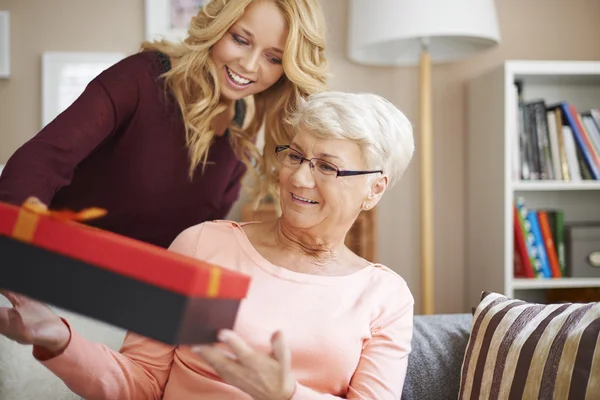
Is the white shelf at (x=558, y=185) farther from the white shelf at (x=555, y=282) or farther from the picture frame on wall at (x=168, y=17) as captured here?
the picture frame on wall at (x=168, y=17)

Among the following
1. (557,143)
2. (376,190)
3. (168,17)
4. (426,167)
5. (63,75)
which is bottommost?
(376,190)

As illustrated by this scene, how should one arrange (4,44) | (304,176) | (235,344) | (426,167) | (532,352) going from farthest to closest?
(4,44)
(426,167)
(304,176)
(532,352)
(235,344)

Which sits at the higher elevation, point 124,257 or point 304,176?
point 304,176

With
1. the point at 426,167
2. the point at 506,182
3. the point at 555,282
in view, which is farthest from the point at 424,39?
the point at 555,282

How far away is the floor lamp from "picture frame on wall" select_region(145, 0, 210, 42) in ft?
2.66

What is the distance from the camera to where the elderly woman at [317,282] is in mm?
1238

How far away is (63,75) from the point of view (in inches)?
126

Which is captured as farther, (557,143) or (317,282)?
(557,143)

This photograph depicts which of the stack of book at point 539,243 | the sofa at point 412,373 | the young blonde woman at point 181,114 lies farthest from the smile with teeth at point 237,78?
the stack of book at point 539,243

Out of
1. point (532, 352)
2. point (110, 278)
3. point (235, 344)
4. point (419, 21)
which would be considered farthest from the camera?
point (419, 21)

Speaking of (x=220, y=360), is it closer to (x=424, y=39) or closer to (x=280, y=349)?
(x=280, y=349)

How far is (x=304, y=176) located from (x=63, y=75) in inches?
90.0

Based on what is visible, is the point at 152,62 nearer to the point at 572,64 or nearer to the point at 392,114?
the point at 392,114

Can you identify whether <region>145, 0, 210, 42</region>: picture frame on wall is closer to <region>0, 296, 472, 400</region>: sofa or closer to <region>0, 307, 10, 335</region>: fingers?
<region>0, 296, 472, 400</region>: sofa
